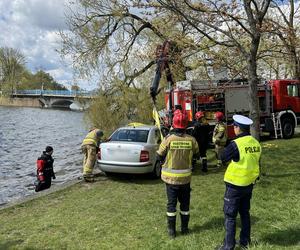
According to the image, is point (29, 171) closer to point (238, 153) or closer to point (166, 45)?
point (166, 45)

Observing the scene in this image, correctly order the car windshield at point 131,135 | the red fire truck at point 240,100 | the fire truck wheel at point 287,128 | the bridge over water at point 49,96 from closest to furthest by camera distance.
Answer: the car windshield at point 131,135 < the red fire truck at point 240,100 < the fire truck wheel at point 287,128 < the bridge over water at point 49,96

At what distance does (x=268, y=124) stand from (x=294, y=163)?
25.0 ft

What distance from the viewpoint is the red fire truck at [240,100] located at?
18219 millimetres

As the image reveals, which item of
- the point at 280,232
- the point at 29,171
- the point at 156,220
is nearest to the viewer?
the point at 280,232

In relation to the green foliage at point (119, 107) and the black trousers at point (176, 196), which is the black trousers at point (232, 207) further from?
the green foliage at point (119, 107)

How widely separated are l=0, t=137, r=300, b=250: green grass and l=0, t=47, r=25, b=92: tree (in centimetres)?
9583

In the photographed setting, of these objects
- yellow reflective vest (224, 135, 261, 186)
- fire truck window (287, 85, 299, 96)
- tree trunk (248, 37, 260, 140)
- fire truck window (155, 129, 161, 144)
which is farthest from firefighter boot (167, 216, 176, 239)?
fire truck window (287, 85, 299, 96)

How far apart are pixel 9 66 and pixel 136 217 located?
101 m

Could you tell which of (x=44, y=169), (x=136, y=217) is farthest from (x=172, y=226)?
(x=44, y=169)

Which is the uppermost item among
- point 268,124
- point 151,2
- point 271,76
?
point 151,2

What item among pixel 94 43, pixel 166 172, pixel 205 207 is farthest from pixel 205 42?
pixel 94 43

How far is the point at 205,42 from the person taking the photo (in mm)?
13172

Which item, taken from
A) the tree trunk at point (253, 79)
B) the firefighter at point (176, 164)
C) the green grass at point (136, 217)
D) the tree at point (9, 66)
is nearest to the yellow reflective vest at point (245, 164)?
the green grass at point (136, 217)

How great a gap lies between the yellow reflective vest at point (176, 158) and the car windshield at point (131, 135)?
556cm
